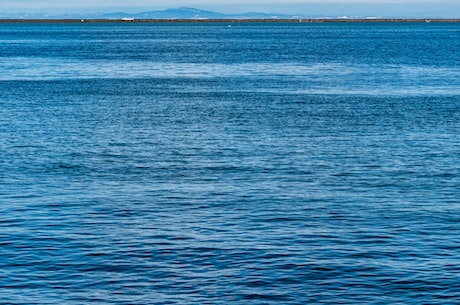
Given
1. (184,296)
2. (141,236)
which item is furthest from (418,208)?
(184,296)

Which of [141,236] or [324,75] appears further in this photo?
[324,75]

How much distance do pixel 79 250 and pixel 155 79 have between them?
79.5 metres

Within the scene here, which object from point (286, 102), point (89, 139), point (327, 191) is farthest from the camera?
point (286, 102)

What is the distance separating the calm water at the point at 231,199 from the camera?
2797 centimetres

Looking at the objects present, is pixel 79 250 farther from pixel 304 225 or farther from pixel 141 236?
pixel 304 225

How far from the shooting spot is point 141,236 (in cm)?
3338

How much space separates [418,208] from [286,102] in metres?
41.8

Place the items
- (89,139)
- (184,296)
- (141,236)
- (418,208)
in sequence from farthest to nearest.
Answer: (89,139) → (418,208) → (141,236) → (184,296)

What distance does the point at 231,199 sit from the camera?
3922 cm

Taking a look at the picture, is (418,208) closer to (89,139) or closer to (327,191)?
(327,191)

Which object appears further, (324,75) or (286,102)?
(324,75)

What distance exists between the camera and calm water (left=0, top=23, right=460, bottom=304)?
91.8ft

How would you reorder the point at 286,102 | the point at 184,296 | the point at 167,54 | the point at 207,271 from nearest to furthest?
the point at 184,296 < the point at 207,271 < the point at 286,102 < the point at 167,54

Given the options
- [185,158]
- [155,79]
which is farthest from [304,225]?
[155,79]
